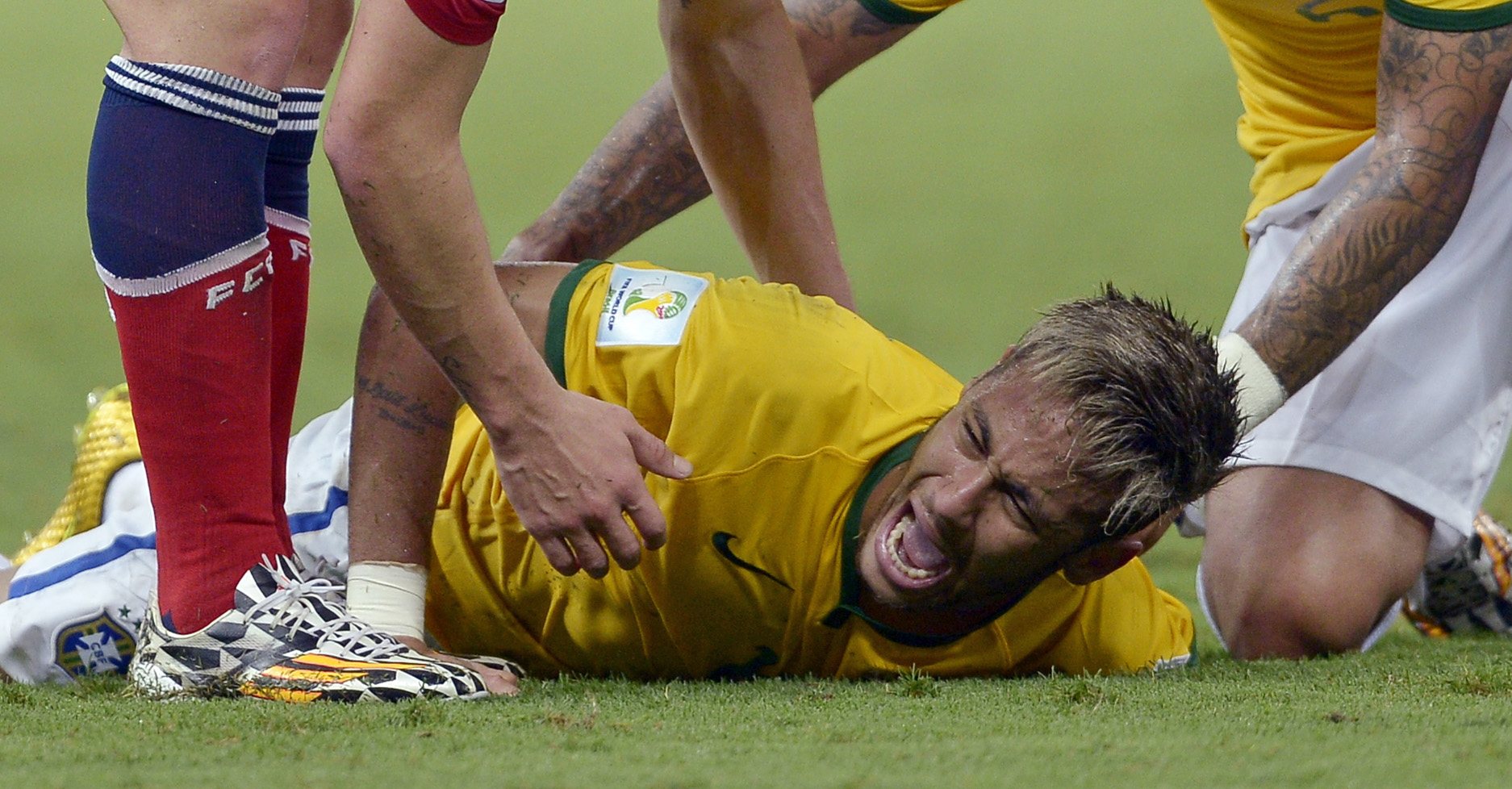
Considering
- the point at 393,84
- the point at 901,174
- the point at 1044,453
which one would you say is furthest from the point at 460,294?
the point at 901,174

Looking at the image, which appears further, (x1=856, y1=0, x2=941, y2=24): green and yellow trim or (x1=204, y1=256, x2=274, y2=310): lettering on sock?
(x1=856, y1=0, x2=941, y2=24): green and yellow trim

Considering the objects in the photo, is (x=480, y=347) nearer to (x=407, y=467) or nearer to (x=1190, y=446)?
(x=407, y=467)

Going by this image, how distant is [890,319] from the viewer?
3.21 meters

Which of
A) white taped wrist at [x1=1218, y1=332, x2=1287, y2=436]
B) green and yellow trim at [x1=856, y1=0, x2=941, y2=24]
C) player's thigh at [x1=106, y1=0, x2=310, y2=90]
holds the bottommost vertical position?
white taped wrist at [x1=1218, y1=332, x2=1287, y2=436]

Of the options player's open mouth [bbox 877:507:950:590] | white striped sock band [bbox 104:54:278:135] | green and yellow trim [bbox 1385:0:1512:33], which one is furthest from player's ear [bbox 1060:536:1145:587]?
white striped sock band [bbox 104:54:278:135]

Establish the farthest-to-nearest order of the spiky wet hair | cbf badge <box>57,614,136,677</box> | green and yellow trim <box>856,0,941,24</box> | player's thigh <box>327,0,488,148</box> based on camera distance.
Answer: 1. green and yellow trim <box>856,0,941,24</box>
2. cbf badge <box>57,614,136,677</box>
3. the spiky wet hair
4. player's thigh <box>327,0,488,148</box>

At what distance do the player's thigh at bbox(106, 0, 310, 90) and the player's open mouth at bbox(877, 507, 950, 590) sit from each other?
0.55 m

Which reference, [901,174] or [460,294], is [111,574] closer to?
[460,294]

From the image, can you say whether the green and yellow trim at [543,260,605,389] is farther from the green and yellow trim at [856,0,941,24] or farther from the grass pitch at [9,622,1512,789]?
the green and yellow trim at [856,0,941,24]

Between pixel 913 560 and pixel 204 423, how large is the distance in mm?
506

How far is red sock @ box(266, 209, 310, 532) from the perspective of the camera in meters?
1.22

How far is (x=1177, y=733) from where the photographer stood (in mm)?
969

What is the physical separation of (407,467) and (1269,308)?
2.52ft

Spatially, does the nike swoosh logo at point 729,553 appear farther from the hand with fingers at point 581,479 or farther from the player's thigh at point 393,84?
the player's thigh at point 393,84
